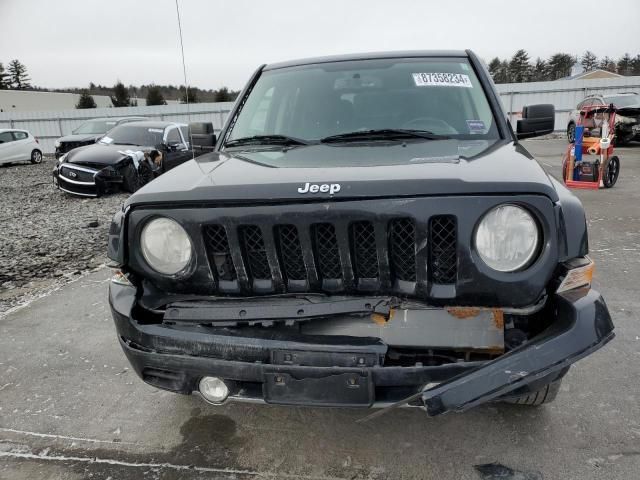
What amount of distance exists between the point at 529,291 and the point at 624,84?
2817 cm

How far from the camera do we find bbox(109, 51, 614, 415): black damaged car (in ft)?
5.75

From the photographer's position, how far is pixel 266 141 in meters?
2.91

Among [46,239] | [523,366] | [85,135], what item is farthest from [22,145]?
[523,366]

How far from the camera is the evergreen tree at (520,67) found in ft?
205

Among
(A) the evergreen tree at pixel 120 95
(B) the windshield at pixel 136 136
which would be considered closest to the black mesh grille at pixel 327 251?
(B) the windshield at pixel 136 136

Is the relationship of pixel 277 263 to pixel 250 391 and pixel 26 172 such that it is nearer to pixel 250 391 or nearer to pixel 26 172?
pixel 250 391

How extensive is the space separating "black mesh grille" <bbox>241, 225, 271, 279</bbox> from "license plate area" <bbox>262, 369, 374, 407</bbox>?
406 mm

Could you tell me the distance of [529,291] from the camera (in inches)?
70.1

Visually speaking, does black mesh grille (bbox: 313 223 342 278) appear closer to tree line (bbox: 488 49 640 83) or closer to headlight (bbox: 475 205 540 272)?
headlight (bbox: 475 205 540 272)

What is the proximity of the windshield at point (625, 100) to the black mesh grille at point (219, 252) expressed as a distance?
17569 mm

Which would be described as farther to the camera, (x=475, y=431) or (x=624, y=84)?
(x=624, y=84)

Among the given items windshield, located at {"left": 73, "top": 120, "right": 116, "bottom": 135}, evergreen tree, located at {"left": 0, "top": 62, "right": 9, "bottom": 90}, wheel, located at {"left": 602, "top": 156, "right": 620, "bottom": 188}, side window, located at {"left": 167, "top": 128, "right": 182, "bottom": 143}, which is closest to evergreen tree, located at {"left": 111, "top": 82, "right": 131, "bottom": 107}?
evergreen tree, located at {"left": 0, "top": 62, "right": 9, "bottom": 90}

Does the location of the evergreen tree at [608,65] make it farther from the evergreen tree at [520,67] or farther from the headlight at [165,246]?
the headlight at [165,246]

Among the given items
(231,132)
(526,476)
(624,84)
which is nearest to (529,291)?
(526,476)
